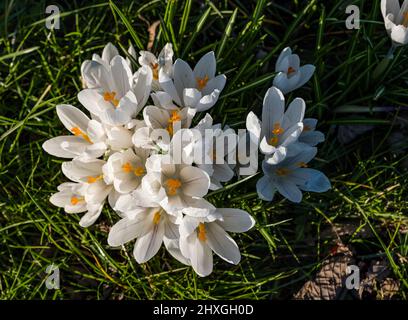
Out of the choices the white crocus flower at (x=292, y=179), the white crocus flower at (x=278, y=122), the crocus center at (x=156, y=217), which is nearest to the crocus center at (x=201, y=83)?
the white crocus flower at (x=278, y=122)

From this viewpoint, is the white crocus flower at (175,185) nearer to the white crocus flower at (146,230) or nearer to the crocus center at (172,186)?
the crocus center at (172,186)

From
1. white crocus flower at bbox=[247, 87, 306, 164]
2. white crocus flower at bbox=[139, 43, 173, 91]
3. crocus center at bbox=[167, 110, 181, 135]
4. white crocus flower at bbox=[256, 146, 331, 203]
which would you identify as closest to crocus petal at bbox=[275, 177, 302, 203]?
white crocus flower at bbox=[256, 146, 331, 203]

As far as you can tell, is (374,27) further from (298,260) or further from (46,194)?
(46,194)

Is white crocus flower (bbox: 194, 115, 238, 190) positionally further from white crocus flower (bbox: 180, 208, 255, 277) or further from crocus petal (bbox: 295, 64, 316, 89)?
crocus petal (bbox: 295, 64, 316, 89)

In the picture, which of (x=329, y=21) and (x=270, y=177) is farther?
(x=329, y=21)

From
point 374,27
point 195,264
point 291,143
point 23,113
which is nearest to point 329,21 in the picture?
point 374,27
